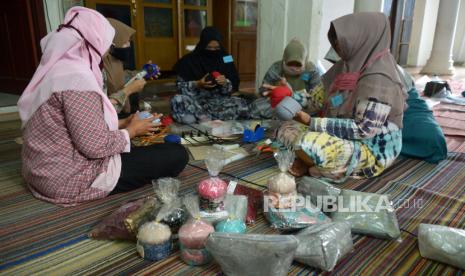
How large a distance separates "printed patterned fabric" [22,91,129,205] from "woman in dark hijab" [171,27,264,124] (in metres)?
1.55

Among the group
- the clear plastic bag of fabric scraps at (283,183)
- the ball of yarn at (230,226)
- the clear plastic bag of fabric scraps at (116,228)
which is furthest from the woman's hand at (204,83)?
the ball of yarn at (230,226)

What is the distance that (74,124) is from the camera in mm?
1413

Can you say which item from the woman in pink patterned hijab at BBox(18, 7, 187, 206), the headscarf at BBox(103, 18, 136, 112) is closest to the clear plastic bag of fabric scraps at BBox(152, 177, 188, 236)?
the woman in pink patterned hijab at BBox(18, 7, 187, 206)

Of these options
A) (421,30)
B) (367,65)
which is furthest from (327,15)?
(421,30)

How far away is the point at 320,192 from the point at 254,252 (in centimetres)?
60

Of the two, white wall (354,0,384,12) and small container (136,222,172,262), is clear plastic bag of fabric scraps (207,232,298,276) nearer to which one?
small container (136,222,172,262)

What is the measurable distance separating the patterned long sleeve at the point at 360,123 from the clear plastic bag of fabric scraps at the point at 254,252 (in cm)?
90

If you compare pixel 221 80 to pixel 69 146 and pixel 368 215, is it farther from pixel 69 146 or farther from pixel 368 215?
pixel 368 215

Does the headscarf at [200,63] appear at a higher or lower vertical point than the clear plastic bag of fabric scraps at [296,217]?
higher

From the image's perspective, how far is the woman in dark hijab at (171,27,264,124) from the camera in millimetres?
3123

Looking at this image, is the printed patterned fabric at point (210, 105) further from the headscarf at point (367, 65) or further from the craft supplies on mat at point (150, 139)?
the headscarf at point (367, 65)

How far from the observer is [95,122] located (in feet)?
4.70

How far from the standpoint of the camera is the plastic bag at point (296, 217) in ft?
4.43

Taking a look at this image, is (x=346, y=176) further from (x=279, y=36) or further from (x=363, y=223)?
(x=279, y=36)
